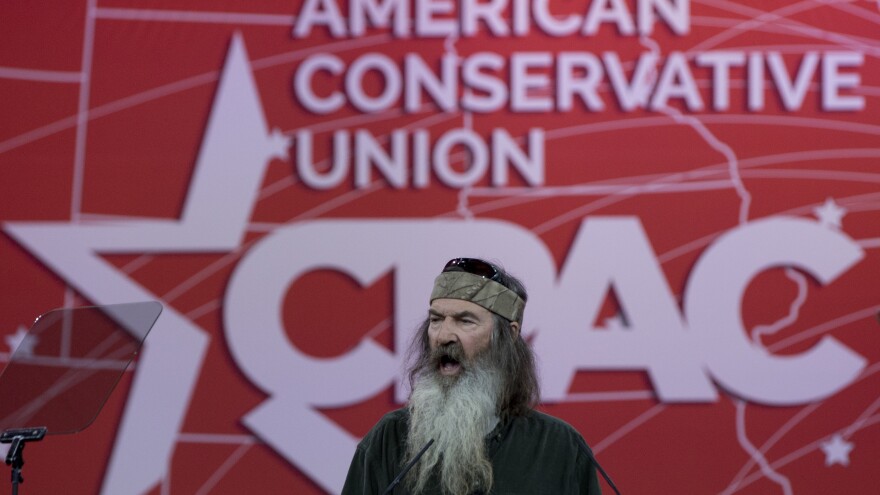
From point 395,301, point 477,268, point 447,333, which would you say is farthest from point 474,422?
point 395,301

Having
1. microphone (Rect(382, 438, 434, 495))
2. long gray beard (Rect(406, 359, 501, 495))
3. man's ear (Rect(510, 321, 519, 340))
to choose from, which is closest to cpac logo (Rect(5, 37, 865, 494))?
man's ear (Rect(510, 321, 519, 340))

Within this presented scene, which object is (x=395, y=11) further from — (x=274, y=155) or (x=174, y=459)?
(x=174, y=459)

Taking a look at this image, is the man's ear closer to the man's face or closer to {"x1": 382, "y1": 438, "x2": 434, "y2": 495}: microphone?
the man's face

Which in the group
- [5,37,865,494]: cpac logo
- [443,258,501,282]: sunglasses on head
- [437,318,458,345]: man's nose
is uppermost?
[443,258,501,282]: sunglasses on head

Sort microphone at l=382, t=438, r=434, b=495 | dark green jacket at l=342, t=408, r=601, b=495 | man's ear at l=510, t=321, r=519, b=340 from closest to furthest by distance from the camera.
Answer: microphone at l=382, t=438, r=434, b=495, dark green jacket at l=342, t=408, r=601, b=495, man's ear at l=510, t=321, r=519, b=340

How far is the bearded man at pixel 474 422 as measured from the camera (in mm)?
2656

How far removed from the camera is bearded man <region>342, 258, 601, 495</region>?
8.71ft

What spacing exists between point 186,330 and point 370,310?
700mm

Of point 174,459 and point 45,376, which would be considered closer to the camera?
point 45,376

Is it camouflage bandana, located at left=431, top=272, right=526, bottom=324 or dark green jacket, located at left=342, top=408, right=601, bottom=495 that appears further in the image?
camouflage bandana, located at left=431, top=272, right=526, bottom=324

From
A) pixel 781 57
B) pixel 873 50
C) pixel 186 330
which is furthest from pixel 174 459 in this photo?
pixel 873 50

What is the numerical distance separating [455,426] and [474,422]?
46mm

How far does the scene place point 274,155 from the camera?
178 inches

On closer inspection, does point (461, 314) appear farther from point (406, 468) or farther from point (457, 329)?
point (406, 468)
